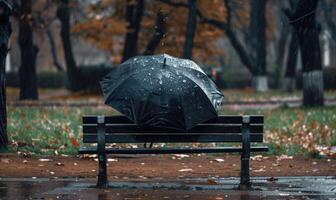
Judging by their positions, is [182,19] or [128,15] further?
[182,19]

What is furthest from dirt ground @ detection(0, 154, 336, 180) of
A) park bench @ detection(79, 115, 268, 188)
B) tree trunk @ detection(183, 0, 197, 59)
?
tree trunk @ detection(183, 0, 197, 59)

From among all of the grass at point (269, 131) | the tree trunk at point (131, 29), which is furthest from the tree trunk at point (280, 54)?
the grass at point (269, 131)

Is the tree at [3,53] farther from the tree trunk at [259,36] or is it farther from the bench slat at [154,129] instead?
the tree trunk at [259,36]

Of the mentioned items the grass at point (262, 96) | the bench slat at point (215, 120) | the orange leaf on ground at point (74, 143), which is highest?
the grass at point (262, 96)

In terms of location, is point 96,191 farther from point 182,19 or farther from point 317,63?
point 182,19

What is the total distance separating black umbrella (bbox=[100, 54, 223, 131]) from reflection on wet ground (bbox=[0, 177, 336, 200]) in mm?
842

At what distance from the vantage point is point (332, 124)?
20688 mm

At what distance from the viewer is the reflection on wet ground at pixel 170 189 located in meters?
10.3

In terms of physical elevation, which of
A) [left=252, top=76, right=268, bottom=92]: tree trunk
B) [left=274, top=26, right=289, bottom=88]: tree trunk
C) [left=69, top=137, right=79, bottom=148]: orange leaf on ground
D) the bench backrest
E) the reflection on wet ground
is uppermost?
[left=274, top=26, right=289, bottom=88]: tree trunk

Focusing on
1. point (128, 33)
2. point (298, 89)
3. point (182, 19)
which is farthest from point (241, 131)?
point (298, 89)

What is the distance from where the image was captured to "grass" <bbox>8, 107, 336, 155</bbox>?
1585 centimetres

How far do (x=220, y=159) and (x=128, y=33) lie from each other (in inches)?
1263

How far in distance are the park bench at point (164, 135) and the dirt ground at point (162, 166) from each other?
125cm

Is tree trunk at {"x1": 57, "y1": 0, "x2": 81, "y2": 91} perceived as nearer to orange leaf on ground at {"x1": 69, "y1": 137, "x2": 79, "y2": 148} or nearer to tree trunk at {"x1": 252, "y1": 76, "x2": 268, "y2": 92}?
tree trunk at {"x1": 252, "y1": 76, "x2": 268, "y2": 92}
